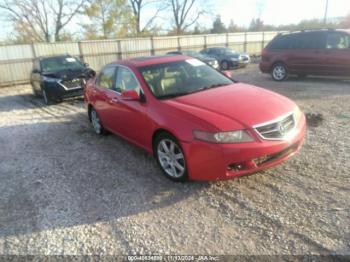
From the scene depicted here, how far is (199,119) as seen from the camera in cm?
323

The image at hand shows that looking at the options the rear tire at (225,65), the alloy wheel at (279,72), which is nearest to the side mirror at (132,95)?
the alloy wheel at (279,72)

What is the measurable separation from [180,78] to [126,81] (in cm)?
89

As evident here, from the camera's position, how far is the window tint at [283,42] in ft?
33.7

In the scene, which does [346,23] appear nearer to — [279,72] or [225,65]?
[225,65]

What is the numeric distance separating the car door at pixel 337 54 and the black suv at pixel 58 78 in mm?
8022

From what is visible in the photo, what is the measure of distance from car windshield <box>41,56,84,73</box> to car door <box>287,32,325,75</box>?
7643 millimetres

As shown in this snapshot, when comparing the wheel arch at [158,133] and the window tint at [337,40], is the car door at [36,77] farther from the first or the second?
the window tint at [337,40]

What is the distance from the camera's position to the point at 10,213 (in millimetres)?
3348

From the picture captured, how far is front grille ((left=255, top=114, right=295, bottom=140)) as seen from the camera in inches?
125

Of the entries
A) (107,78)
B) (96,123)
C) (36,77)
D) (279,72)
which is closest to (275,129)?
(107,78)

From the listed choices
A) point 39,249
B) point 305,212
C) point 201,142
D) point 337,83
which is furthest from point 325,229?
point 337,83

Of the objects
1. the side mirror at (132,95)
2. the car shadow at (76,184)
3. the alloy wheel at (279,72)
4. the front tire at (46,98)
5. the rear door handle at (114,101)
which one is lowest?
the car shadow at (76,184)

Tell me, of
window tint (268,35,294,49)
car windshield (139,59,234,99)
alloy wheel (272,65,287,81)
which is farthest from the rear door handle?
window tint (268,35,294,49)

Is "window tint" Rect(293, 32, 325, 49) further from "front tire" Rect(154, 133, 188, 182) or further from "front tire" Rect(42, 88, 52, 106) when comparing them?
"front tire" Rect(42, 88, 52, 106)
